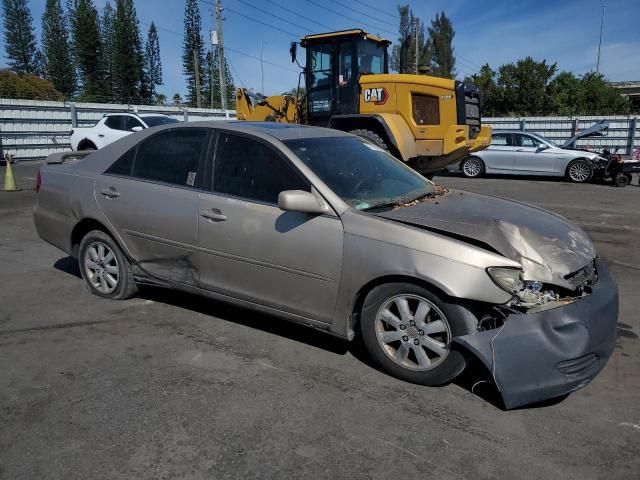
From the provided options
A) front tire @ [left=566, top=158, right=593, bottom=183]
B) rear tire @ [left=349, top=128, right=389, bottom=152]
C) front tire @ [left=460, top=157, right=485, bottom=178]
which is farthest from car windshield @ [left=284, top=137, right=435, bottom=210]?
front tire @ [left=460, top=157, right=485, bottom=178]

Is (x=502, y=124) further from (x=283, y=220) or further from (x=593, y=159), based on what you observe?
(x=283, y=220)

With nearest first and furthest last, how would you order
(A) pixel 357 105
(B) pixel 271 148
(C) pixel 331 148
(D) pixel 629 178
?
1. (B) pixel 271 148
2. (C) pixel 331 148
3. (A) pixel 357 105
4. (D) pixel 629 178

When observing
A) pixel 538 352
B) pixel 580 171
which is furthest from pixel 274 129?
pixel 580 171

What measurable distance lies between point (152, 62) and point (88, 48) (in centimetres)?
Answer: 850

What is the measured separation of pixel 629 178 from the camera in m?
15.0

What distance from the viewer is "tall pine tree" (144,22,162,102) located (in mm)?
72312

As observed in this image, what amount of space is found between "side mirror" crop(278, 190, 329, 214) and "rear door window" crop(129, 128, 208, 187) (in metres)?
1.03

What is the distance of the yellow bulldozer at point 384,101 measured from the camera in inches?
433

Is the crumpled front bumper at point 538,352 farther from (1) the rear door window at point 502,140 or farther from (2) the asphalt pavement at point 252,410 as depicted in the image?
(1) the rear door window at point 502,140

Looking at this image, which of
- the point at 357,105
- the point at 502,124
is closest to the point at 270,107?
the point at 357,105

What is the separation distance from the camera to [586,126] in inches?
876

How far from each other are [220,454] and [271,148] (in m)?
2.14

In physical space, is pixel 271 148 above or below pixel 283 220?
above

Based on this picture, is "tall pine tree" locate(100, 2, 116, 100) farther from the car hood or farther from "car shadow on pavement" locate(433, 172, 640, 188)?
the car hood
